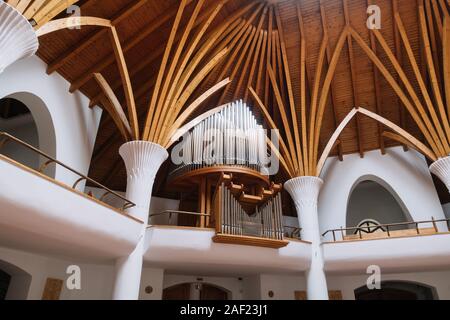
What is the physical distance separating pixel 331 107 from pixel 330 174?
3320 millimetres

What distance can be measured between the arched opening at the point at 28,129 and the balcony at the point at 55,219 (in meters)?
2.31

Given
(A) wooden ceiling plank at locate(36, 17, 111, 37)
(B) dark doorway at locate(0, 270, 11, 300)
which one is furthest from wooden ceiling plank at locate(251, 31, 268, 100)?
(B) dark doorway at locate(0, 270, 11, 300)

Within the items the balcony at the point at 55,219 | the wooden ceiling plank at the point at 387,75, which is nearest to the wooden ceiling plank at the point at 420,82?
the wooden ceiling plank at the point at 387,75

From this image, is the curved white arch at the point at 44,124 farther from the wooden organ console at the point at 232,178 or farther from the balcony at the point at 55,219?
the wooden organ console at the point at 232,178

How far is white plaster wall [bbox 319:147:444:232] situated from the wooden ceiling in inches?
26.4

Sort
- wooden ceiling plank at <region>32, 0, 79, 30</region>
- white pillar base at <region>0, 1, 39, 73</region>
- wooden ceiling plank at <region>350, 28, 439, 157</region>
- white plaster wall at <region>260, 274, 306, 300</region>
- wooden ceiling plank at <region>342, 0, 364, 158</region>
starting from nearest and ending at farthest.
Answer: white pillar base at <region>0, 1, 39, 73</region>
wooden ceiling plank at <region>32, 0, 79, 30</region>
white plaster wall at <region>260, 274, 306, 300</region>
wooden ceiling plank at <region>350, 28, 439, 157</region>
wooden ceiling plank at <region>342, 0, 364, 158</region>

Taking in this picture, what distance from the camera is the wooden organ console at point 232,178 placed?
941 centimetres

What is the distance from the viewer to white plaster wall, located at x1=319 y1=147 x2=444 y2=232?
42.2ft

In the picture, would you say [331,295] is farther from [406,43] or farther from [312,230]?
[406,43]

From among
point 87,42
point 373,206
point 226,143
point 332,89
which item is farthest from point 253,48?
point 373,206

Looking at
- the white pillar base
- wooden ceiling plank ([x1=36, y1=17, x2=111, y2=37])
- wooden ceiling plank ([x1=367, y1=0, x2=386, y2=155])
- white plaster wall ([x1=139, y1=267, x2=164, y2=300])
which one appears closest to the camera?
the white pillar base

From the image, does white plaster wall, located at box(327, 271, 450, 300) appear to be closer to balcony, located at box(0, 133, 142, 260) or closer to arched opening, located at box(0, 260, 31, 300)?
balcony, located at box(0, 133, 142, 260)

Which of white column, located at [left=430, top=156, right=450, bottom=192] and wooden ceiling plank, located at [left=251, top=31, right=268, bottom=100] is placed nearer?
white column, located at [left=430, top=156, right=450, bottom=192]

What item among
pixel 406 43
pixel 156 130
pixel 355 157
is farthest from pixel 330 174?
pixel 156 130
